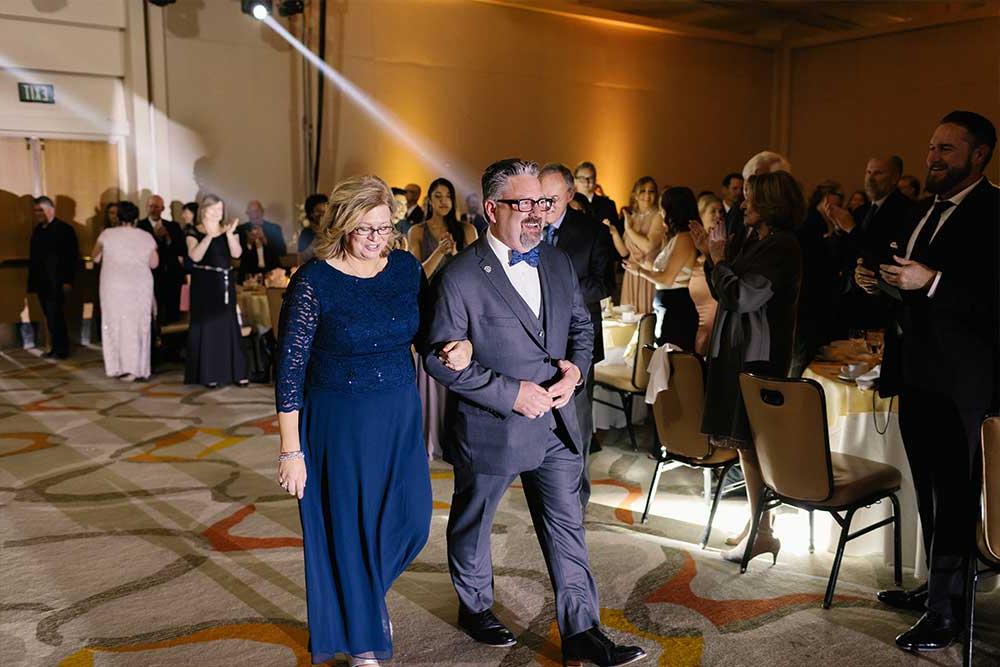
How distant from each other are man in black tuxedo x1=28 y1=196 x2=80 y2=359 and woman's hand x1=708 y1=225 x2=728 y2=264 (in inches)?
300

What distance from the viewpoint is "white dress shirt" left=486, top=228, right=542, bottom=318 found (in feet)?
9.58

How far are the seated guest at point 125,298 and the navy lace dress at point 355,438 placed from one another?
596 centimetres

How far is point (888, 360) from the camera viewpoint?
3459 millimetres

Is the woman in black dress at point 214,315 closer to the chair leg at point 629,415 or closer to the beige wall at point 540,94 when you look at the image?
the chair leg at point 629,415

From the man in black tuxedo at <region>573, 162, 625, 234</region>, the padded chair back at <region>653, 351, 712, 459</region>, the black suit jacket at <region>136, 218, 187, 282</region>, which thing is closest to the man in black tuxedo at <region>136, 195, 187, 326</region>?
the black suit jacket at <region>136, 218, 187, 282</region>

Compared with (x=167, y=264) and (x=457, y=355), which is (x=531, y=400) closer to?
(x=457, y=355)

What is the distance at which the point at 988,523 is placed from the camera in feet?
9.48

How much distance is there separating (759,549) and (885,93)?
1136 centimetres

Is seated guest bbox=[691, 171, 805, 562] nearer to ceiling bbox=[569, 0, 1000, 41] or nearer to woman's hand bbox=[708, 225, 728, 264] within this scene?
woman's hand bbox=[708, 225, 728, 264]

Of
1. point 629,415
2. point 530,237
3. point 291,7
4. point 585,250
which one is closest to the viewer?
point 530,237

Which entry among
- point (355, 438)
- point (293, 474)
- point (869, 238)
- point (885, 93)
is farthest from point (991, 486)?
point (885, 93)

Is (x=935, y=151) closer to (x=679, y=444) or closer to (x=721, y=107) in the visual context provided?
(x=679, y=444)

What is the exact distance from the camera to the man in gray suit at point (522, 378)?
2.83 m

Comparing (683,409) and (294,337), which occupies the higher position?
(294,337)
